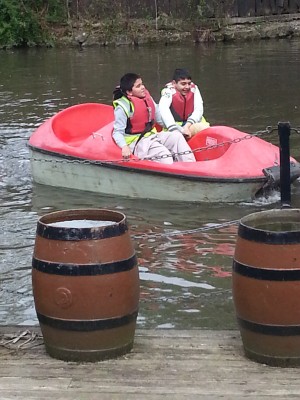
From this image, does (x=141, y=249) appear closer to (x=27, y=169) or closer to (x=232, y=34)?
(x=27, y=169)

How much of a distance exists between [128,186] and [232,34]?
61.7ft

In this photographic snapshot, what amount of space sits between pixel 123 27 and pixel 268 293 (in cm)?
2425

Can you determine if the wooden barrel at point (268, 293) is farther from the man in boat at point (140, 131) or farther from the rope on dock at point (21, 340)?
the man in boat at point (140, 131)

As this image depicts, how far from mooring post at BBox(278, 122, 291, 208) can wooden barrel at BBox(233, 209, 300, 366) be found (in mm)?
2593

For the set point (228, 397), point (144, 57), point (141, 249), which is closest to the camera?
point (228, 397)

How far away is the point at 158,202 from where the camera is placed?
28.9ft

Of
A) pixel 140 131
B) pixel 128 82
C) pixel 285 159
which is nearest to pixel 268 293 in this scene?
pixel 285 159

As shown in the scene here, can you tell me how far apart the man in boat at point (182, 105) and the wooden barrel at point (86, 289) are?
512 centimetres

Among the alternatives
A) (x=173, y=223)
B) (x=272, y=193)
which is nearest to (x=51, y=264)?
(x=173, y=223)

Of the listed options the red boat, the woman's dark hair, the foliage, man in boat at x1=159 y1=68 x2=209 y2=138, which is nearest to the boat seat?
the red boat

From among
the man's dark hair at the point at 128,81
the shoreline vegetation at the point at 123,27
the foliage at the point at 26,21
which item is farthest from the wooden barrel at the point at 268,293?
the foliage at the point at 26,21

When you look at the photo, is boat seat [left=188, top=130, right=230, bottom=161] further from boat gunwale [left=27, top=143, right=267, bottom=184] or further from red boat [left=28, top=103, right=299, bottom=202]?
boat gunwale [left=27, top=143, right=267, bottom=184]

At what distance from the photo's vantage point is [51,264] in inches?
166

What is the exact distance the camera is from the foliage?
2761 centimetres
